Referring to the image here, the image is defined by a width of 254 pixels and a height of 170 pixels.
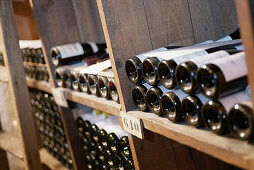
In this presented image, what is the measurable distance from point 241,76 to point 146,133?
483mm

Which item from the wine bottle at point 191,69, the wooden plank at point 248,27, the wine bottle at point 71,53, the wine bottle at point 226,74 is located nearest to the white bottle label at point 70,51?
the wine bottle at point 71,53

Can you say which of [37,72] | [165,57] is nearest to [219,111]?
[165,57]

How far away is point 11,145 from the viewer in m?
2.10

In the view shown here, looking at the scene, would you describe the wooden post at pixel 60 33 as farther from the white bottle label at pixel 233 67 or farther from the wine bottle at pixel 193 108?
the white bottle label at pixel 233 67

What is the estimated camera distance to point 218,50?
937mm

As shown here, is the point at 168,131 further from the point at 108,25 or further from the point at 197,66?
the point at 108,25

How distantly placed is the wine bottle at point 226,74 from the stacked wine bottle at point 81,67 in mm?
Answer: 639

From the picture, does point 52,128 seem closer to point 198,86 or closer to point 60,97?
point 60,97

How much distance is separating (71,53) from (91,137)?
47cm

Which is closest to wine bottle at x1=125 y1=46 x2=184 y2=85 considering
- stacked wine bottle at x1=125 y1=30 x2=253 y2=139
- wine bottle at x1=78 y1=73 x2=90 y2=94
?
stacked wine bottle at x1=125 y1=30 x2=253 y2=139

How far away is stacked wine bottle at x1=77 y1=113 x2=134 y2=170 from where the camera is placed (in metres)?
1.42

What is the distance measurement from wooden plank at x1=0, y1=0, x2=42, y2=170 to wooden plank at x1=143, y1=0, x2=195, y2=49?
0.93 metres

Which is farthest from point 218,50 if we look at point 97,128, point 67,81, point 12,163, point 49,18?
point 12,163

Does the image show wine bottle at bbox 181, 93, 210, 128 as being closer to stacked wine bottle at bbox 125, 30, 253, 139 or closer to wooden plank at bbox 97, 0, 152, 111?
stacked wine bottle at bbox 125, 30, 253, 139
